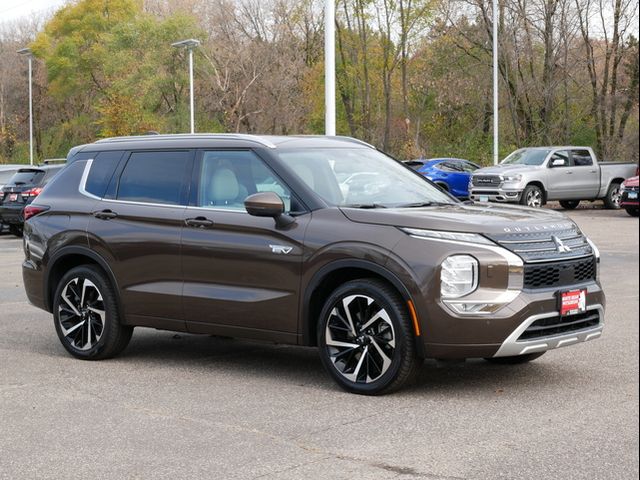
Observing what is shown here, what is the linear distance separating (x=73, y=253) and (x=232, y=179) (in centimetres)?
163

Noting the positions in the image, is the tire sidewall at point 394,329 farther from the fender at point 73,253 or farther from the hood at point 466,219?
Result: the fender at point 73,253

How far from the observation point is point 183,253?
24.4 ft

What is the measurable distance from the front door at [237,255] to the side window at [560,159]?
24352 mm

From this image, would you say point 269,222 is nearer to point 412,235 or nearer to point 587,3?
point 412,235

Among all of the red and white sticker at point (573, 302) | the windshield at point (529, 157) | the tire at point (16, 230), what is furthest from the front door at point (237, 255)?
the windshield at point (529, 157)

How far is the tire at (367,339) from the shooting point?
6.32 m

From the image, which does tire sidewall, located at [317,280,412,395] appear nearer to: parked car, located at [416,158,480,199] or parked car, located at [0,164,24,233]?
parked car, located at [0,164,24,233]

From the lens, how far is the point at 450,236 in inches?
248

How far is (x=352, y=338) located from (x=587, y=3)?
3919cm

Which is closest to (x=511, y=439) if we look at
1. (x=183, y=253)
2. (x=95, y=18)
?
(x=183, y=253)

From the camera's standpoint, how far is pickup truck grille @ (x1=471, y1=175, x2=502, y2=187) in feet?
97.0

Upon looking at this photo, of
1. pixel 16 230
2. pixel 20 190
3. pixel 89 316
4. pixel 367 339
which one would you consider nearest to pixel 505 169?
pixel 20 190

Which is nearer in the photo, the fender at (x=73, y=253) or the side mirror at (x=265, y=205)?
the side mirror at (x=265, y=205)

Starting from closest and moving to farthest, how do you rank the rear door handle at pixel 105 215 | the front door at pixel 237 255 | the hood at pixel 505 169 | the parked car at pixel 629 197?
the front door at pixel 237 255
the rear door handle at pixel 105 215
the parked car at pixel 629 197
the hood at pixel 505 169
